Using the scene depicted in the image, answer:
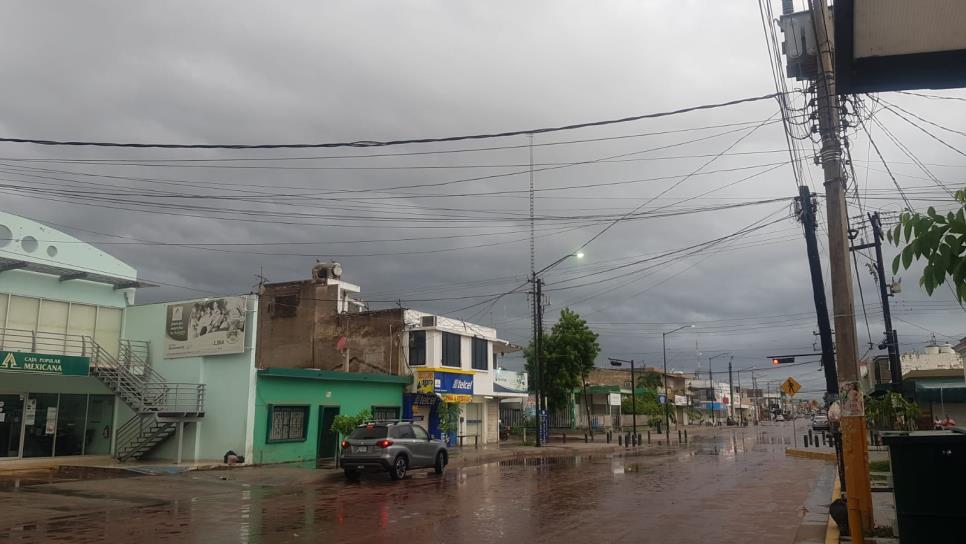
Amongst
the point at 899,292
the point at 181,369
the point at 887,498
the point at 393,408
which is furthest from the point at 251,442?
the point at 899,292

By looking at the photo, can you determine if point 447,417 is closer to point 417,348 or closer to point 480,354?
point 417,348

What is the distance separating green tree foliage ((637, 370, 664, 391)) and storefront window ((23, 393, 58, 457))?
212 feet

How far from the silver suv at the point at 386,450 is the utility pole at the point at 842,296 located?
44.4 ft

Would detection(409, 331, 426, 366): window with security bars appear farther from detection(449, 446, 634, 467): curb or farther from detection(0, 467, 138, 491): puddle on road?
detection(0, 467, 138, 491): puddle on road

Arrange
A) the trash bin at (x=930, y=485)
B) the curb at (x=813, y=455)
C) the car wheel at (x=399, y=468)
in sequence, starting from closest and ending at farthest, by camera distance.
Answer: the trash bin at (x=930, y=485) → the car wheel at (x=399, y=468) → the curb at (x=813, y=455)

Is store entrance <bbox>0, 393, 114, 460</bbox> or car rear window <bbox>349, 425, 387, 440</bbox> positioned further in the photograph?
store entrance <bbox>0, 393, 114, 460</bbox>

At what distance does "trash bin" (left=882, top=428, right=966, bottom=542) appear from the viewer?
331 inches

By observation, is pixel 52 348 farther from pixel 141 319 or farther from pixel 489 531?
pixel 489 531

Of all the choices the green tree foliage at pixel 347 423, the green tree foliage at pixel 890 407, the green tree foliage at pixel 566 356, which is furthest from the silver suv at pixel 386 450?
the green tree foliage at pixel 566 356

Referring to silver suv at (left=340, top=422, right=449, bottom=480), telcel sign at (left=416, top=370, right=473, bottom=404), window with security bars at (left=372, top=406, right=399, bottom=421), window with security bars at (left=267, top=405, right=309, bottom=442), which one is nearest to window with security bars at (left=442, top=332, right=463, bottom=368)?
telcel sign at (left=416, top=370, right=473, bottom=404)

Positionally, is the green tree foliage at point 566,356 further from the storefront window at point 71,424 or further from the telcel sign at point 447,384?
the storefront window at point 71,424

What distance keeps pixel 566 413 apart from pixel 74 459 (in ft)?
159

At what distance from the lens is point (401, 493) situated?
17.9m

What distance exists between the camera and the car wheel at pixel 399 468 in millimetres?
21266
